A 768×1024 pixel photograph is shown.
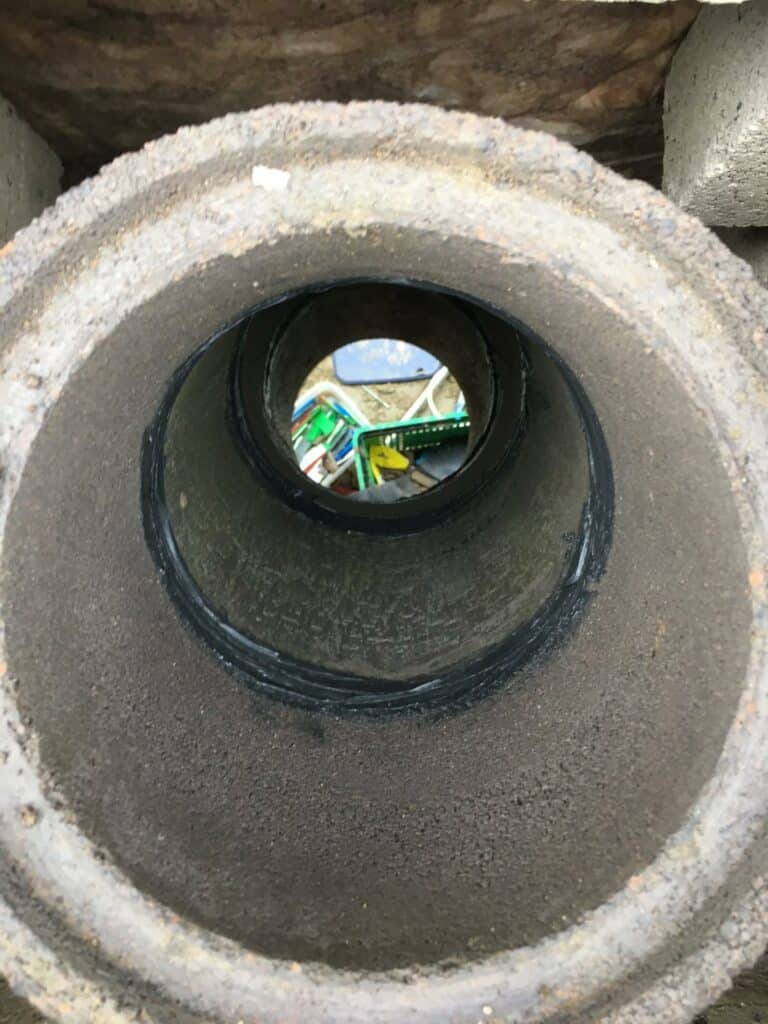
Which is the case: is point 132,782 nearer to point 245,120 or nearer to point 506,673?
point 506,673

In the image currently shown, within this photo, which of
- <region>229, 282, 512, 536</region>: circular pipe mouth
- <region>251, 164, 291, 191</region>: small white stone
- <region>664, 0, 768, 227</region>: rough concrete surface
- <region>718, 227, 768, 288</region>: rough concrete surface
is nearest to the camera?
<region>251, 164, 291, 191</region>: small white stone

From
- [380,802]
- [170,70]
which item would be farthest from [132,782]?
[170,70]

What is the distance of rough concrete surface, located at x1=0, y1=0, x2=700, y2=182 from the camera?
60.7 inches

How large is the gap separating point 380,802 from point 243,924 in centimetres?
35

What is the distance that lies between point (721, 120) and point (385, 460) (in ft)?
9.89

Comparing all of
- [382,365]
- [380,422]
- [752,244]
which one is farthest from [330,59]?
[382,365]

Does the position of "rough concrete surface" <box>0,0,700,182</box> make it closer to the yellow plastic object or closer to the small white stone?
the small white stone

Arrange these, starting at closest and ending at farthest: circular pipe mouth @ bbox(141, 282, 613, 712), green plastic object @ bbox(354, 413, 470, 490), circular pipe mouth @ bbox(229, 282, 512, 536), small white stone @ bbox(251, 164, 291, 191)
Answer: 1. small white stone @ bbox(251, 164, 291, 191)
2. circular pipe mouth @ bbox(141, 282, 613, 712)
3. circular pipe mouth @ bbox(229, 282, 512, 536)
4. green plastic object @ bbox(354, 413, 470, 490)

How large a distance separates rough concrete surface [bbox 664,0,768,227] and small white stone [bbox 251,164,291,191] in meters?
0.81

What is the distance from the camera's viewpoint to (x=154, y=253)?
0.91 meters

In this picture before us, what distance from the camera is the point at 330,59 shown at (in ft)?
5.35

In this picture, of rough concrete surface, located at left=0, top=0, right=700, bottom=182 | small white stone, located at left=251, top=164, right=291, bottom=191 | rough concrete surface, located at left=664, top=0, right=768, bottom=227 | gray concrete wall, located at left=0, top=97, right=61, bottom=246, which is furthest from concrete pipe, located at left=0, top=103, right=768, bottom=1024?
rough concrete surface, located at left=0, top=0, right=700, bottom=182

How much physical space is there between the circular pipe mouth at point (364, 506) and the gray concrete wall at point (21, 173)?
414 mm

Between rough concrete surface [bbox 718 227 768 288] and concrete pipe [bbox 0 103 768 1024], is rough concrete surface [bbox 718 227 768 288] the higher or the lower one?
the higher one
